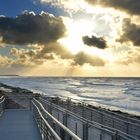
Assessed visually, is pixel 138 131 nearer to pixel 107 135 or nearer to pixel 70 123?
pixel 70 123

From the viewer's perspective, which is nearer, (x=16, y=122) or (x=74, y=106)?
(x=16, y=122)

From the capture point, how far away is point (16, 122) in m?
18.7

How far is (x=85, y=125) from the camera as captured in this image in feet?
32.5

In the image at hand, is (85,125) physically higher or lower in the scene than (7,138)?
higher

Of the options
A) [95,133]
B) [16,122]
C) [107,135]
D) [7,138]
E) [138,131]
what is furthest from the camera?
[16,122]

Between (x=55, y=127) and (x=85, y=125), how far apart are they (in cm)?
166

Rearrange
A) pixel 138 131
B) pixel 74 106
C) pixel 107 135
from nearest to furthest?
pixel 107 135 < pixel 138 131 < pixel 74 106

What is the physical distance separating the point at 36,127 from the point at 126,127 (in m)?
4.88

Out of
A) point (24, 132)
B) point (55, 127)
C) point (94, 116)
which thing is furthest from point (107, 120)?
point (55, 127)

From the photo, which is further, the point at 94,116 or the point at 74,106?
the point at 74,106

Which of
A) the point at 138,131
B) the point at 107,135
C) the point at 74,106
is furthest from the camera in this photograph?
the point at 74,106

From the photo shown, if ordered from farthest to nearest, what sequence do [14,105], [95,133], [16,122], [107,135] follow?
1. [14,105]
2. [16,122]
3. [95,133]
4. [107,135]

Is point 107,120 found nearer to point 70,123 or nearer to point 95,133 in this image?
point 70,123

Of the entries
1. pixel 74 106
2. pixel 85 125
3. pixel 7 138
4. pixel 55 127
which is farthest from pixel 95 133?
pixel 74 106
